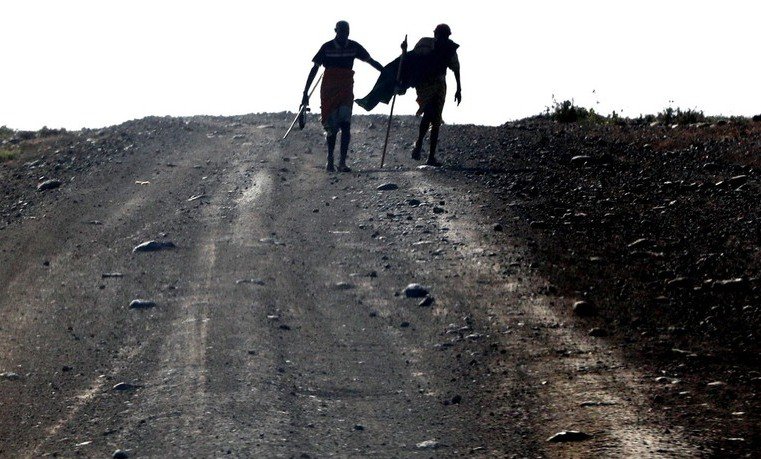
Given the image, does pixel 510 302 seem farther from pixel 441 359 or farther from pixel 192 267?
pixel 192 267

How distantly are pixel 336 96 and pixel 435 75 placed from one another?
4.67 feet

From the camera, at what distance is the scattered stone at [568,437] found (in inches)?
295

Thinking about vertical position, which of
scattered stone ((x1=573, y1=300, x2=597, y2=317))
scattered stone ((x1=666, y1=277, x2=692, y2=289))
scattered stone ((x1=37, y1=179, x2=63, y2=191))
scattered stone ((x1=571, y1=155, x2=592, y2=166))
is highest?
scattered stone ((x1=571, y1=155, x2=592, y2=166))

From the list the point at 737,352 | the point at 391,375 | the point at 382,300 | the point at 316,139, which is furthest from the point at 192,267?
the point at 316,139

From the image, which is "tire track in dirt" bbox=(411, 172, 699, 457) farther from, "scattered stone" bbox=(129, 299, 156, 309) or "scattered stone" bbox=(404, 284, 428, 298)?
"scattered stone" bbox=(129, 299, 156, 309)

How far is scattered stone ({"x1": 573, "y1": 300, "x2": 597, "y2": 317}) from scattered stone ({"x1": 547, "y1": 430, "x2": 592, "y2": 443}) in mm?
2828

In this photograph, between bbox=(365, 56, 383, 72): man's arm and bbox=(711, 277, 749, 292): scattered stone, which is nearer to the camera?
bbox=(711, 277, 749, 292): scattered stone

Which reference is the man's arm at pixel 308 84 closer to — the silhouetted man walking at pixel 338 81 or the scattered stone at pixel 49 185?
the silhouetted man walking at pixel 338 81

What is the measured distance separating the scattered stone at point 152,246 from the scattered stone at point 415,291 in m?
3.36

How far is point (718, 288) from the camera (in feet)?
35.7

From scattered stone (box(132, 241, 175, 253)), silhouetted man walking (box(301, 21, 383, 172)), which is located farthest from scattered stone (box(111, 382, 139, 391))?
silhouetted man walking (box(301, 21, 383, 172))

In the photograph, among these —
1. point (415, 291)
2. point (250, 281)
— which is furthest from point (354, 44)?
point (415, 291)

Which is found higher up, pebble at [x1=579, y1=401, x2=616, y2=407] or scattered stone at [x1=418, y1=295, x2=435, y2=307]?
scattered stone at [x1=418, y1=295, x2=435, y2=307]

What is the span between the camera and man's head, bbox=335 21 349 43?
18125 mm
